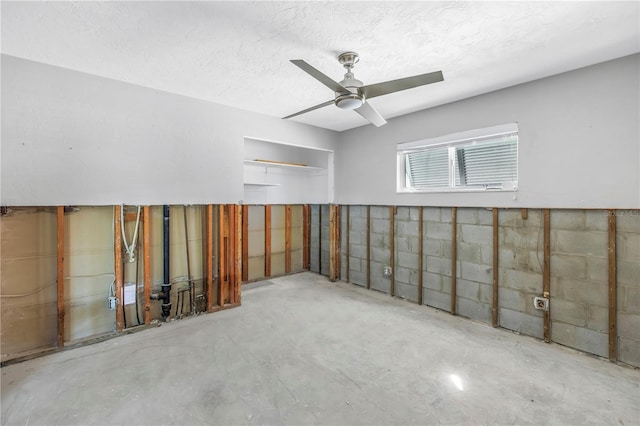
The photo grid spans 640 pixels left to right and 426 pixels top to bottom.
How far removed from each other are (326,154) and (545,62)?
11.6ft

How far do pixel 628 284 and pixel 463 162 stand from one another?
1918 millimetres

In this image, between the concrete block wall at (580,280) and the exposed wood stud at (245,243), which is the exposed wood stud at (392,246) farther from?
the exposed wood stud at (245,243)

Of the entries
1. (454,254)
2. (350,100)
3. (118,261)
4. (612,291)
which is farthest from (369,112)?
(118,261)

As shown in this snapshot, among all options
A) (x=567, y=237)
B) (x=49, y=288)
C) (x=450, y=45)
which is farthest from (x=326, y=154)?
(x=49, y=288)

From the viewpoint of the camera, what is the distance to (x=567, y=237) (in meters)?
2.76

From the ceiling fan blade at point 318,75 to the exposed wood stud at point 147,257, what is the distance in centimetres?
240

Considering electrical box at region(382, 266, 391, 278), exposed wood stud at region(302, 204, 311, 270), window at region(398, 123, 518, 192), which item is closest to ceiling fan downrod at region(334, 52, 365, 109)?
window at region(398, 123, 518, 192)

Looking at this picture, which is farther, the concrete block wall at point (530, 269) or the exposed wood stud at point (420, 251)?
the exposed wood stud at point (420, 251)

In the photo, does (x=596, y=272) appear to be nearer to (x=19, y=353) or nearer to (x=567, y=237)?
(x=567, y=237)

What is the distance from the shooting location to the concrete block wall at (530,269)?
249 centimetres

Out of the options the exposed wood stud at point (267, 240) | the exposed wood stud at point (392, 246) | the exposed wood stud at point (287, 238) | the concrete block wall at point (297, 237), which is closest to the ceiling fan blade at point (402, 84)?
the exposed wood stud at point (392, 246)

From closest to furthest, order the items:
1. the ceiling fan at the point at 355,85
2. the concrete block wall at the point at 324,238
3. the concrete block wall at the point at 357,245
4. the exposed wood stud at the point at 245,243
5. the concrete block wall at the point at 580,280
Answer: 1. the ceiling fan at the point at 355,85
2. the concrete block wall at the point at 580,280
3. the concrete block wall at the point at 357,245
4. the exposed wood stud at the point at 245,243
5. the concrete block wall at the point at 324,238

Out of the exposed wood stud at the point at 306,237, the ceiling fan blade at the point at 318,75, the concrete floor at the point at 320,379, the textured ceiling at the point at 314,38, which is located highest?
the textured ceiling at the point at 314,38

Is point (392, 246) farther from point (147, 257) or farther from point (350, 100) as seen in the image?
point (147, 257)
